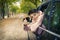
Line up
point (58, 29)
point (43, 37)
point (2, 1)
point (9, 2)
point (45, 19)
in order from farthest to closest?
point (9, 2) < point (2, 1) < point (45, 19) < point (43, 37) < point (58, 29)

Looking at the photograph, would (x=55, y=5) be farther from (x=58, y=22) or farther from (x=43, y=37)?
(x=43, y=37)

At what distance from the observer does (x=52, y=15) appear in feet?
13.1

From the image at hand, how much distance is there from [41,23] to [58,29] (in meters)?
0.90

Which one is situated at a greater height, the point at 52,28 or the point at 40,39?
the point at 52,28

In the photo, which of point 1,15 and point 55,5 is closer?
point 55,5

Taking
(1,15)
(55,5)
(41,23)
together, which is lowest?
(1,15)

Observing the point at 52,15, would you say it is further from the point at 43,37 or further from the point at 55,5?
the point at 43,37

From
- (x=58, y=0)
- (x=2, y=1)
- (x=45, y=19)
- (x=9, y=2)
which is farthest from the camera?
(x=9, y=2)

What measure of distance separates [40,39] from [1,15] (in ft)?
182

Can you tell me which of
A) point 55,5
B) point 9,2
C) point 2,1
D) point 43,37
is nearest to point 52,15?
point 55,5

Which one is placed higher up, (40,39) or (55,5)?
(55,5)

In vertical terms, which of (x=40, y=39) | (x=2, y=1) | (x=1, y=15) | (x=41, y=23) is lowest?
(x=1, y=15)

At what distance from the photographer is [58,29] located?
12.1 feet

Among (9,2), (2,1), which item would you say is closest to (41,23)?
(2,1)
